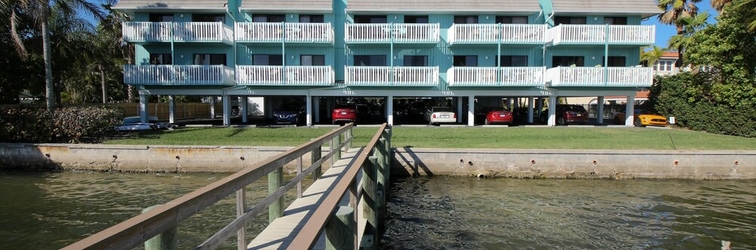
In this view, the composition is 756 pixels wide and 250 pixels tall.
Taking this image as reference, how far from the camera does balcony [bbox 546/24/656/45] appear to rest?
92.2ft

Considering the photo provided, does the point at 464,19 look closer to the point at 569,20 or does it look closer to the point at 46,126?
the point at 569,20

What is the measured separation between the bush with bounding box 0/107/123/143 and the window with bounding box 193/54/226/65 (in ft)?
33.4

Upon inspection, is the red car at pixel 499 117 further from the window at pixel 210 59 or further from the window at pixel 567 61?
the window at pixel 210 59

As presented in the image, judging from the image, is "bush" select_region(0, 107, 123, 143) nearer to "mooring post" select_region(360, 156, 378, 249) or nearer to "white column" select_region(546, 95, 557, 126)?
"mooring post" select_region(360, 156, 378, 249)

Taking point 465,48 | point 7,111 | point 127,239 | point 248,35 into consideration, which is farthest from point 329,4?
point 127,239

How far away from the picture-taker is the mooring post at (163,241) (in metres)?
3.57

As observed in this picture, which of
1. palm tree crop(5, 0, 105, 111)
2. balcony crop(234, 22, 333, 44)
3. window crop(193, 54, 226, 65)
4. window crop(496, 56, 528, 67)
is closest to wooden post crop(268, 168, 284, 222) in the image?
palm tree crop(5, 0, 105, 111)

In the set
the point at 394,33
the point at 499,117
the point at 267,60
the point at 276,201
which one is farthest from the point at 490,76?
the point at 276,201

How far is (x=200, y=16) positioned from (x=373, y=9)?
1083cm

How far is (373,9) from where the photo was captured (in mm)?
28750

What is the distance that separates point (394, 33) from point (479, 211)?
17.9m

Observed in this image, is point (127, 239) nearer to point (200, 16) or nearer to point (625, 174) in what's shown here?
point (625, 174)

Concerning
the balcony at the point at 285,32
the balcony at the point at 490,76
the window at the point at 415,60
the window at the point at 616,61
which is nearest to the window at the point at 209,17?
the balcony at the point at 285,32

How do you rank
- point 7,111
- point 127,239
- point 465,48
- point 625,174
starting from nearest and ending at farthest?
point 127,239 < point 625,174 < point 7,111 < point 465,48
